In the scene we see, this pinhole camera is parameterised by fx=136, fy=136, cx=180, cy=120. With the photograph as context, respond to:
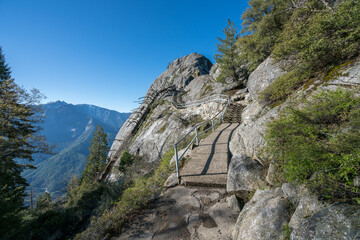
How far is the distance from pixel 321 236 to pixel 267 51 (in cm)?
1705

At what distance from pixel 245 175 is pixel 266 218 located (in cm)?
178

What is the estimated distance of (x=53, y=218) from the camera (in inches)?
431

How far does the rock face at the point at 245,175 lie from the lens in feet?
12.3

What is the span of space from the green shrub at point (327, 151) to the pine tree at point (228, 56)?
64.4 ft

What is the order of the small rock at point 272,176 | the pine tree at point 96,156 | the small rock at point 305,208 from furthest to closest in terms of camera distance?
the pine tree at point 96,156, the small rock at point 272,176, the small rock at point 305,208

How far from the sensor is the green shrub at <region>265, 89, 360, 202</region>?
1.71 meters

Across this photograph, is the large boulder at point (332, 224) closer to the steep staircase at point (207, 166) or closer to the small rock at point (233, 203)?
the small rock at point (233, 203)

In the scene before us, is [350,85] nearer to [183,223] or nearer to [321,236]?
→ [321,236]

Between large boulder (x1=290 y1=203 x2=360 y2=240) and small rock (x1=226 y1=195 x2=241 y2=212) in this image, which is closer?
large boulder (x1=290 y1=203 x2=360 y2=240)

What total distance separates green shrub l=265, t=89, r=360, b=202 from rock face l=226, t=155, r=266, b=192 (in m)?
0.72

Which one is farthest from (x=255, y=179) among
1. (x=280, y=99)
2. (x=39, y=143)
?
(x=39, y=143)

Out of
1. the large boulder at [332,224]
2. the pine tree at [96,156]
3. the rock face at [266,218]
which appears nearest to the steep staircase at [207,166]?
the rock face at [266,218]

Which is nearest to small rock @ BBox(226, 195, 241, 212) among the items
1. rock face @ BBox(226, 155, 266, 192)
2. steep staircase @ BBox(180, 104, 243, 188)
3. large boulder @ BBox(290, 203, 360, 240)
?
rock face @ BBox(226, 155, 266, 192)

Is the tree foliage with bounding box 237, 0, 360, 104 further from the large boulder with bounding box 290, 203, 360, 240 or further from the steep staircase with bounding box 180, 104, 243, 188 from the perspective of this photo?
the large boulder with bounding box 290, 203, 360, 240
